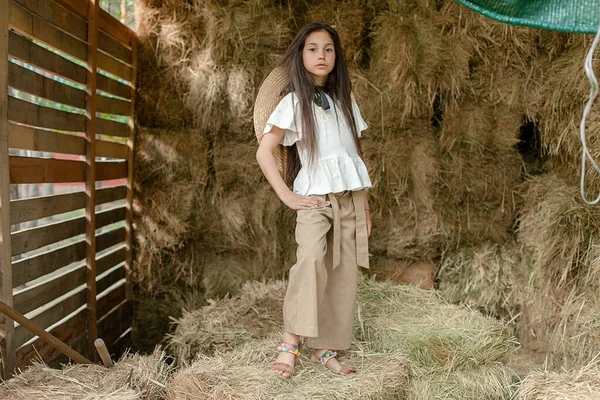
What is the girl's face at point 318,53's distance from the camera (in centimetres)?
274

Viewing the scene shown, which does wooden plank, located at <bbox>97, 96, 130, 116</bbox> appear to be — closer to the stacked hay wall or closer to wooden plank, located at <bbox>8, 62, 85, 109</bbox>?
the stacked hay wall

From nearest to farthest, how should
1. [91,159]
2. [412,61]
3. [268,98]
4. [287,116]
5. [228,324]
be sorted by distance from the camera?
[287,116], [268,98], [228,324], [91,159], [412,61]

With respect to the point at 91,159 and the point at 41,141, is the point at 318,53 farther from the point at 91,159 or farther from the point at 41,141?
the point at 91,159

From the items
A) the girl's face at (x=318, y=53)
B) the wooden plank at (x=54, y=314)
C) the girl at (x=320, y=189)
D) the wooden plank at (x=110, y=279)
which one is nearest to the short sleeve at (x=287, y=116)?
Result: the girl at (x=320, y=189)

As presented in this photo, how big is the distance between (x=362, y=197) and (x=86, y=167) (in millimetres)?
1709

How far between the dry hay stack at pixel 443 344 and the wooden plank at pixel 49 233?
1.70 meters

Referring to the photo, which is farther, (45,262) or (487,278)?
(487,278)

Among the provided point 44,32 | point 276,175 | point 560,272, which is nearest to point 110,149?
point 44,32

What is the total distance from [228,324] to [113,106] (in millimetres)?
1677

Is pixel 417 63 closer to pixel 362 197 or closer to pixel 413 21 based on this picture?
pixel 413 21

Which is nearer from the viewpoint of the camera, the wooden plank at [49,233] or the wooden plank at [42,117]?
the wooden plank at [42,117]

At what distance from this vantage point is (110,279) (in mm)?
4098

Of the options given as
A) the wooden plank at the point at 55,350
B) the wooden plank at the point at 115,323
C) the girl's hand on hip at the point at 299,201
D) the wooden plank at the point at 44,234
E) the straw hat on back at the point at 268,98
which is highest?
the straw hat on back at the point at 268,98

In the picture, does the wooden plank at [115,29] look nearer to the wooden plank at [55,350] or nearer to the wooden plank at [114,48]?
the wooden plank at [114,48]
